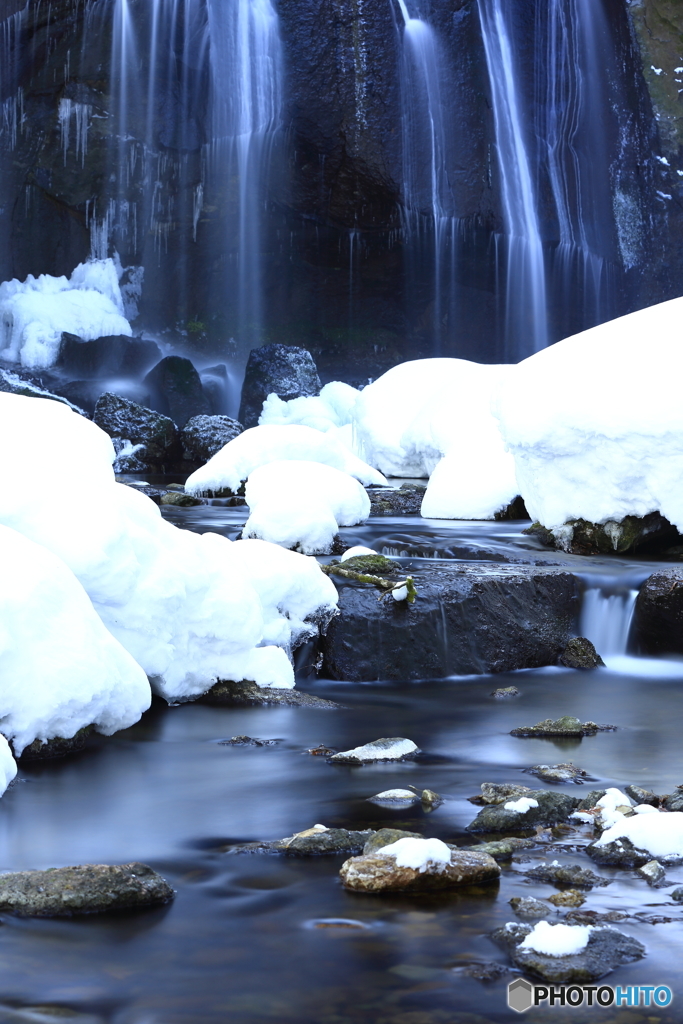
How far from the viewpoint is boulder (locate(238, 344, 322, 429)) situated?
18.1 metres

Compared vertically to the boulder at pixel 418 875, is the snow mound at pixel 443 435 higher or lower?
higher

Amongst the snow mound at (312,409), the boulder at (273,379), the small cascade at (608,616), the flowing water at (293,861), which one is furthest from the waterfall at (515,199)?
the flowing water at (293,861)

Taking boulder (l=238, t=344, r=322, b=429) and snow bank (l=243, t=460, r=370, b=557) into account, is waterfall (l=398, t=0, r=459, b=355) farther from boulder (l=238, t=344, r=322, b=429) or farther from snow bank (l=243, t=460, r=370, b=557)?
snow bank (l=243, t=460, r=370, b=557)

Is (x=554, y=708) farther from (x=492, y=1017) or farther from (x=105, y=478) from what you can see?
(x=492, y=1017)

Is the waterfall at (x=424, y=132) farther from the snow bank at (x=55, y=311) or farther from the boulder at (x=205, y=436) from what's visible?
the boulder at (x=205, y=436)

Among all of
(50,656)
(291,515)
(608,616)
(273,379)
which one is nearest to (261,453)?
(291,515)

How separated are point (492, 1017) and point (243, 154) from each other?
842 inches

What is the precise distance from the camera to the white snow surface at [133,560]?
14.2 feet

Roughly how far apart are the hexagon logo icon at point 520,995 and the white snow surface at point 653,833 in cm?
78

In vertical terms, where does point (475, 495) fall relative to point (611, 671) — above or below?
above

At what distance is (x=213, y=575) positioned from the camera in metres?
4.82

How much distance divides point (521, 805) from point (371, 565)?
3.37 meters

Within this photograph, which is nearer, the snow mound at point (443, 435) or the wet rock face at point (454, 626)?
the wet rock face at point (454, 626)

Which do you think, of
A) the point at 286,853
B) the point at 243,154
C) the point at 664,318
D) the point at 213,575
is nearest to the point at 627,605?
the point at 664,318
